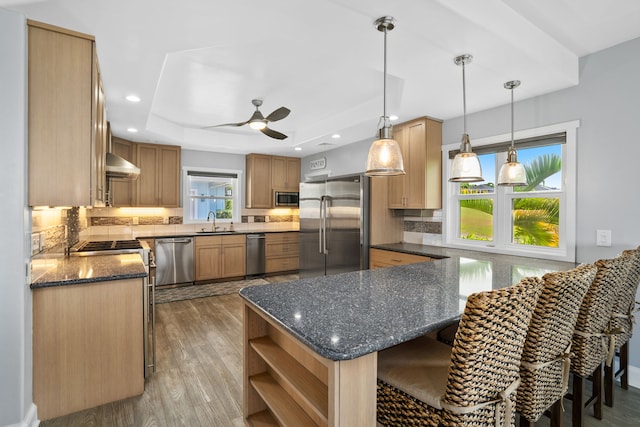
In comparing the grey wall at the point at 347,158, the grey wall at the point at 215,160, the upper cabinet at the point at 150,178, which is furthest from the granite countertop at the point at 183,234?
the grey wall at the point at 347,158

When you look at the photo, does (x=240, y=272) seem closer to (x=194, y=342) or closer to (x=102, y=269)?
(x=194, y=342)

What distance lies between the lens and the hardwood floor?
2.03m

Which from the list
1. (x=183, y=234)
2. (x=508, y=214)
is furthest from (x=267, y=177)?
(x=508, y=214)

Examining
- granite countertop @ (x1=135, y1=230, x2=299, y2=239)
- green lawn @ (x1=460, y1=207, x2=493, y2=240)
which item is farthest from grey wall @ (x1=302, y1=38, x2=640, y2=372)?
granite countertop @ (x1=135, y1=230, x2=299, y2=239)

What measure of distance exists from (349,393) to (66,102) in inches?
90.7

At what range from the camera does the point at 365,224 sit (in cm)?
421

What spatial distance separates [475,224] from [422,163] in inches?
36.7

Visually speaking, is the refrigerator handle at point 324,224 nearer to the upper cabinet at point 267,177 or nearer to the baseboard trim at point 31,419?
the upper cabinet at point 267,177

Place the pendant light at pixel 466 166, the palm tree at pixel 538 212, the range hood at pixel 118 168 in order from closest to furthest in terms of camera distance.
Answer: the pendant light at pixel 466 166 → the palm tree at pixel 538 212 → the range hood at pixel 118 168

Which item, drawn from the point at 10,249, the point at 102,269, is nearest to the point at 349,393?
the point at 10,249

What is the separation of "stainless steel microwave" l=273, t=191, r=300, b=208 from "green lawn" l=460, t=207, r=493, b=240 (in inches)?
142

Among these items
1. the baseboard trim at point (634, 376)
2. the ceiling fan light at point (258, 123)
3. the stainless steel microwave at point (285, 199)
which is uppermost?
the ceiling fan light at point (258, 123)

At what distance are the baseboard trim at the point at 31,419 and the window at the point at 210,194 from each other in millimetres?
4205

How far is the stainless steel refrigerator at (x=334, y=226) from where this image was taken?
166 inches
